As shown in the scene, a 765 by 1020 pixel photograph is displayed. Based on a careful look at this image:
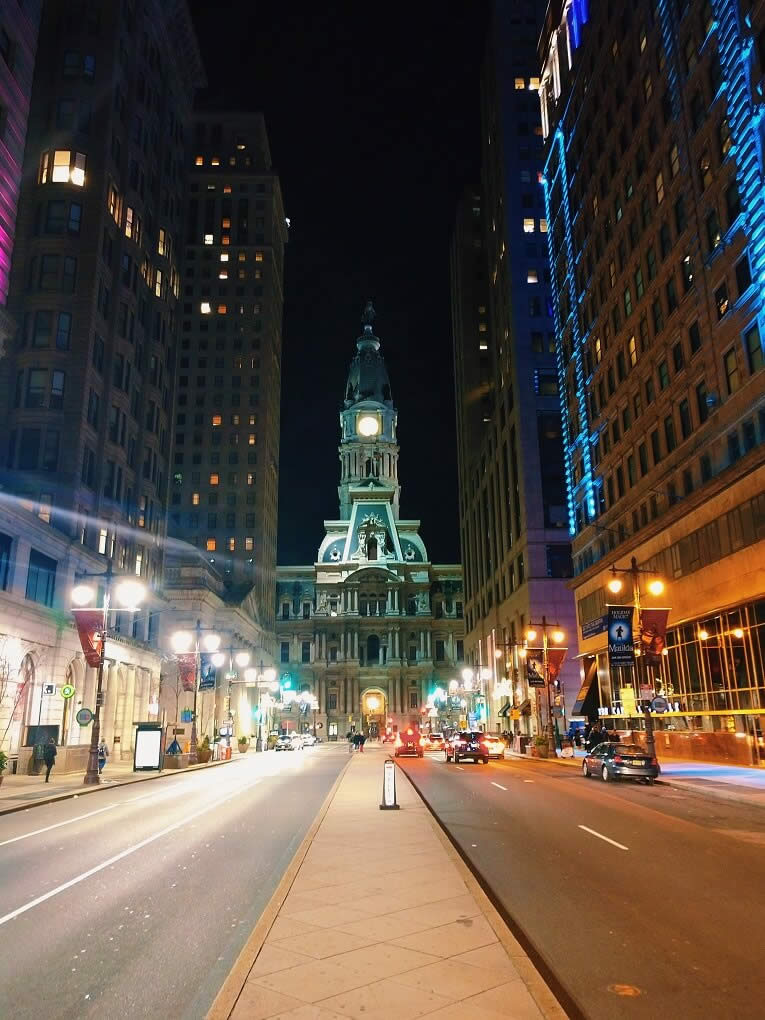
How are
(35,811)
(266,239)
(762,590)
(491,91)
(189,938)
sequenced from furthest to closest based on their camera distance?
(266,239), (491,91), (762,590), (35,811), (189,938)

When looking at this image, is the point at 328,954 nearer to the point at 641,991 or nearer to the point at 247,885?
the point at 641,991

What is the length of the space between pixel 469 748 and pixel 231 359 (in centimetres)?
8846

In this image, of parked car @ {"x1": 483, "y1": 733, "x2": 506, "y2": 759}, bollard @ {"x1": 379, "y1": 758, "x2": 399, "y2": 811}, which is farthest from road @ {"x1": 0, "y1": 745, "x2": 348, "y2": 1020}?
parked car @ {"x1": 483, "y1": 733, "x2": 506, "y2": 759}

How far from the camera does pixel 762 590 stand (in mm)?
33188

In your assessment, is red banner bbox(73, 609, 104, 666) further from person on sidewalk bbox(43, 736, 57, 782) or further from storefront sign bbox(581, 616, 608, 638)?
storefront sign bbox(581, 616, 608, 638)


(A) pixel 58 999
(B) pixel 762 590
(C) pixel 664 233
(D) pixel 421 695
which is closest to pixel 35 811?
(A) pixel 58 999

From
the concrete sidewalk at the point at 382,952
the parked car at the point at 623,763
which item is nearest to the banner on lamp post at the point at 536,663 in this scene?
the parked car at the point at 623,763

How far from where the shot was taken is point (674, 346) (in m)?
44.2

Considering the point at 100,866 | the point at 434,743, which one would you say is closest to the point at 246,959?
the point at 100,866

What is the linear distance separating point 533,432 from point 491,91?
51104 mm

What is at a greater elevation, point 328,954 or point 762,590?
point 762,590

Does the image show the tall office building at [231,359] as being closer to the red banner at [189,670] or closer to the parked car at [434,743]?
the parked car at [434,743]

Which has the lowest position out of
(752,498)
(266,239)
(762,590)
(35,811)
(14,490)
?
(35,811)

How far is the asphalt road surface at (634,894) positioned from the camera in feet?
22.9
